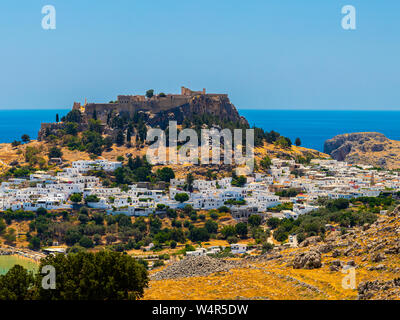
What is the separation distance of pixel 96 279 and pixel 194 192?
34.5m

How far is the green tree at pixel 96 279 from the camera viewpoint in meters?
22.2

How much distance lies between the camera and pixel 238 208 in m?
52.8

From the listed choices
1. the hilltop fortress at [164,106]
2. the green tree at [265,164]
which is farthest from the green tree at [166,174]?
the hilltop fortress at [164,106]

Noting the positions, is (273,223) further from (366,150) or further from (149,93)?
(366,150)

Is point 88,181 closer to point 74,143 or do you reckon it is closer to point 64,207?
point 64,207

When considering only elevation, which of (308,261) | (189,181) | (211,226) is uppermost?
(189,181)

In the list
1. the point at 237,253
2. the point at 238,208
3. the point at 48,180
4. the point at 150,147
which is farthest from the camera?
the point at 150,147

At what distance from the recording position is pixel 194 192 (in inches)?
2237

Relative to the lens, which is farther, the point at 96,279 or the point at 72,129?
the point at 72,129

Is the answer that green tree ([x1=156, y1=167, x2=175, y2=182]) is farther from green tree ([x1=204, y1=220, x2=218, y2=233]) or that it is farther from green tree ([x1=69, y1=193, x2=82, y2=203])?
green tree ([x1=204, y1=220, x2=218, y2=233])

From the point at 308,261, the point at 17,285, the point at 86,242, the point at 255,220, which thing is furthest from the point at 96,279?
the point at 255,220

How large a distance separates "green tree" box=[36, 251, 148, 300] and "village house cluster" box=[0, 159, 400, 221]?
92.4 feet
